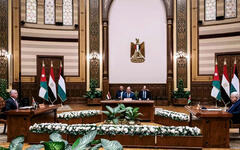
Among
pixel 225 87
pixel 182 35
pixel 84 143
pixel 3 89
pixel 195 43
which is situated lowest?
pixel 3 89

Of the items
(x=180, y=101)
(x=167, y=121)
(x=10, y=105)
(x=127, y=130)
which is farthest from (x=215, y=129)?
(x=180, y=101)

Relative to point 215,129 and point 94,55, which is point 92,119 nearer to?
point 215,129

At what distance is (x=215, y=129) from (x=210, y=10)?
932 cm

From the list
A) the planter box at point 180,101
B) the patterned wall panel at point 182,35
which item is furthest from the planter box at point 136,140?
the patterned wall panel at point 182,35

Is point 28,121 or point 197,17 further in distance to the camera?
point 197,17

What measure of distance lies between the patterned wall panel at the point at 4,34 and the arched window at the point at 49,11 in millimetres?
2101

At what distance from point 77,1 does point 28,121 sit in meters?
9.73

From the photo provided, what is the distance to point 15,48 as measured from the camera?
12.4m

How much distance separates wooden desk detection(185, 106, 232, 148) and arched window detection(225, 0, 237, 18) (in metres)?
8.74

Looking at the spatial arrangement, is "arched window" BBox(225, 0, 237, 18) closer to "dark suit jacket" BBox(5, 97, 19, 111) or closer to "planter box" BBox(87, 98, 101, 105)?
"planter box" BBox(87, 98, 101, 105)

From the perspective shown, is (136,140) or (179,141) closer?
(179,141)

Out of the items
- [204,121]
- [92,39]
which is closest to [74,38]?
[92,39]

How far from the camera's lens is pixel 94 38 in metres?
13.7

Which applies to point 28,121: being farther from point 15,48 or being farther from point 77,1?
point 77,1
